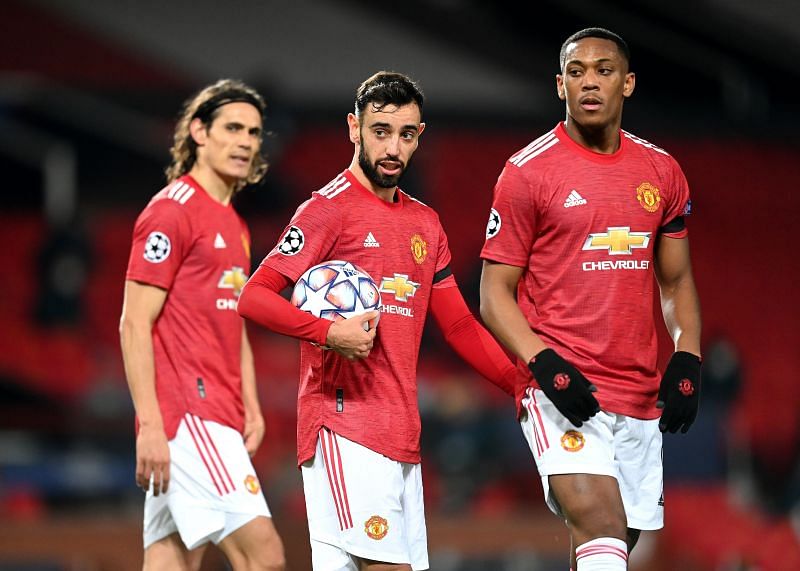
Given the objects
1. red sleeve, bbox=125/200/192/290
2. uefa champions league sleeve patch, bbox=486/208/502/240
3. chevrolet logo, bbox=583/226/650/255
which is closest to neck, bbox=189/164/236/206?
red sleeve, bbox=125/200/192/290

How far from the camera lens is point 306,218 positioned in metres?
3.93

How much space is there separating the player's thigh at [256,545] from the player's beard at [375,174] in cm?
136

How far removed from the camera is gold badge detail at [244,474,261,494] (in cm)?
446

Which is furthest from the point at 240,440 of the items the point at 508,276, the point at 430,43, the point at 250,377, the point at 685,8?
the point at 430,43

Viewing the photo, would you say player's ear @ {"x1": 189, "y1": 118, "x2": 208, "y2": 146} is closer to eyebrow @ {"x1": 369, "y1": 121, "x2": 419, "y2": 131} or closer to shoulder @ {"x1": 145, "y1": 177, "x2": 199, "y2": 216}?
shoulder @ {"x1": 145, "y1": 177, "x2": 199, "y2": 216}

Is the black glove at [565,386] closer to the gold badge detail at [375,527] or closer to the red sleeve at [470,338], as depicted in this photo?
the red sleeve at [470,338]

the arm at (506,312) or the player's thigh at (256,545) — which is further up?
the arm at (506,312)

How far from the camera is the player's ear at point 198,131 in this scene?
492 centimetres

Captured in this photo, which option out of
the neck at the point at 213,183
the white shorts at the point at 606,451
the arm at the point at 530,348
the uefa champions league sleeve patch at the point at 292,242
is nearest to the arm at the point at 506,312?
the arm at the point at 530,348

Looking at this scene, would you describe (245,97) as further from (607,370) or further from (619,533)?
(619,533)

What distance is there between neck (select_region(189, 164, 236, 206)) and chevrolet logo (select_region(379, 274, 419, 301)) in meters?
1.13

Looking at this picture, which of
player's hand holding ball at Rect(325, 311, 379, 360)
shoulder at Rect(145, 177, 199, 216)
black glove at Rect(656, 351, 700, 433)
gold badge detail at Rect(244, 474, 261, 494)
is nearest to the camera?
player's hand holding ball at Rect(325, 311, 379, 360)

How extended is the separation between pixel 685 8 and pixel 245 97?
27.9ft

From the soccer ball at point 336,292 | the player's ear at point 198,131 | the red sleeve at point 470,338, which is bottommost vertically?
the red sleeve at point 470,338
